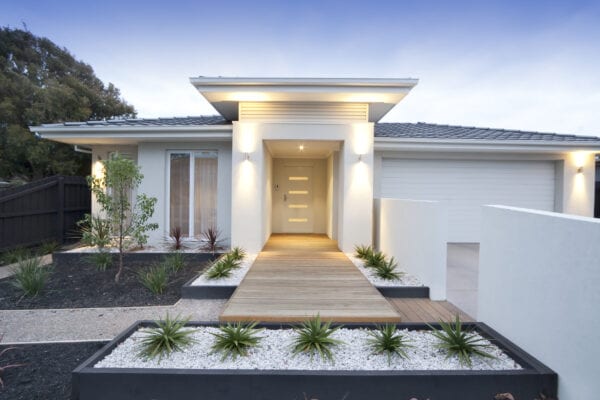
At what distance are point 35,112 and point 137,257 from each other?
14.4 metres

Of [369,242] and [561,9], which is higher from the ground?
[561,9]

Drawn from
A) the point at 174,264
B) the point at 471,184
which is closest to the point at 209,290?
the point at 174,264

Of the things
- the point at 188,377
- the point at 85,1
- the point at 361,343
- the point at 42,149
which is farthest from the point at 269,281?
the point at 42,149

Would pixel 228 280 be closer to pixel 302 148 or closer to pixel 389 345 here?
pixel 389 345

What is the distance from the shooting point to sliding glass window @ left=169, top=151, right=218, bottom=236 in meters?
8.36

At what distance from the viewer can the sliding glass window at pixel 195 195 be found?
8.36 meters

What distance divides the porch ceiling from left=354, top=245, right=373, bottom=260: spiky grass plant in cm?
261

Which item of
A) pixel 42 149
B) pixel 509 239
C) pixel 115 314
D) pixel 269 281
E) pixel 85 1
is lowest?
pixel 115 314

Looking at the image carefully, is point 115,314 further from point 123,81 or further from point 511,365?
point 123,81

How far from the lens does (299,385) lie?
2465 mm

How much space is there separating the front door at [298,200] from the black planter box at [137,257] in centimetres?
358

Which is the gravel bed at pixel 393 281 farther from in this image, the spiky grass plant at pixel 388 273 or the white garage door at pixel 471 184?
the white garage door at pixel 471 184

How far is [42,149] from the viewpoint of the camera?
1476cm

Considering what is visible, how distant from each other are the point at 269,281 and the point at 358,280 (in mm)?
1485
